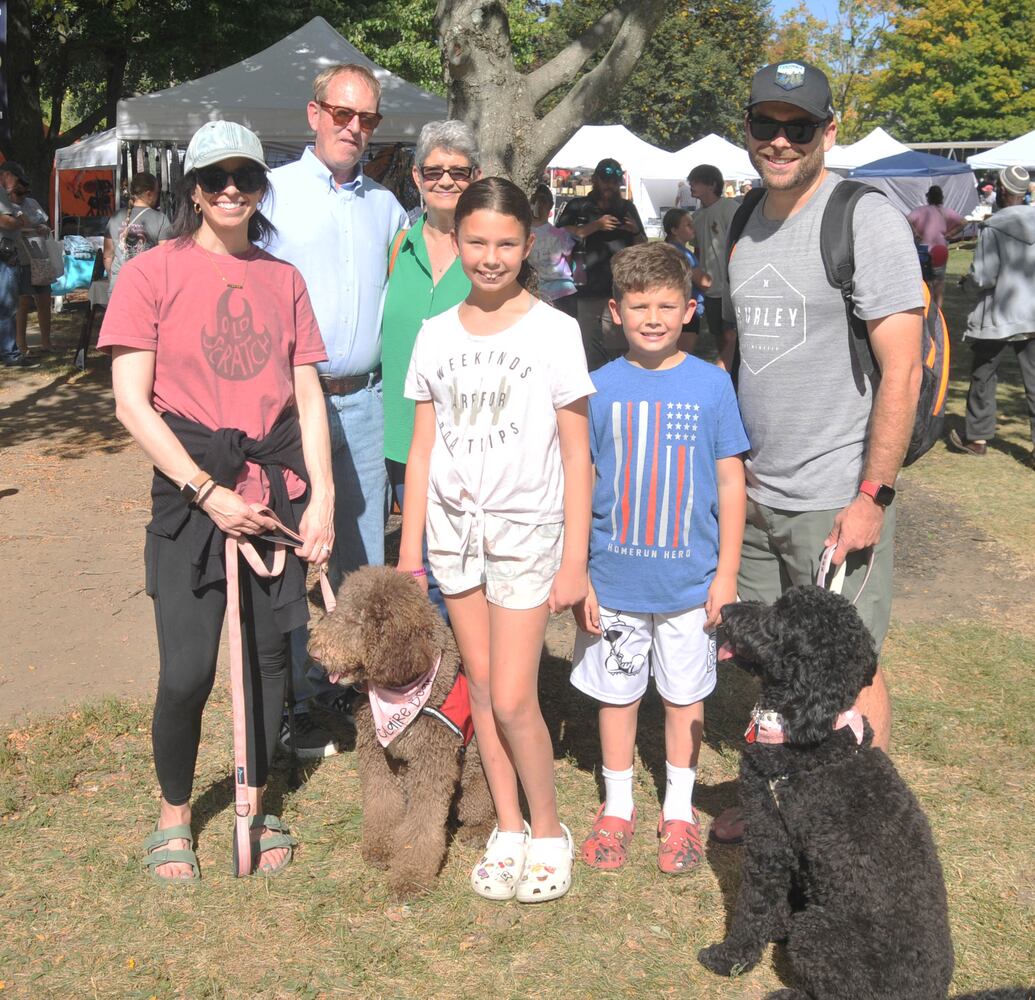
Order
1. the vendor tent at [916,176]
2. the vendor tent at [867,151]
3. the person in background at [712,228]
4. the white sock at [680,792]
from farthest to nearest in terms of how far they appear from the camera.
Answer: the vendor tent at [867,151] → the vendor tent at [916,176] → the person in background at [712,228] → the white sock at [680,792]

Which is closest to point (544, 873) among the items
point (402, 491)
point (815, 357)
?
point (402, 491)

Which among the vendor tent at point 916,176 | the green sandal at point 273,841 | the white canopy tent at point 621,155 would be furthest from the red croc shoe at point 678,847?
the white canopy tent at point 621,155

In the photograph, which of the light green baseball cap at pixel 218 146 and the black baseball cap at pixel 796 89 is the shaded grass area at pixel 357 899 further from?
the black baseball cap at pixel 796 89

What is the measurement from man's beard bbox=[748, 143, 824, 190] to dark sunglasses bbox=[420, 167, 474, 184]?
97cm

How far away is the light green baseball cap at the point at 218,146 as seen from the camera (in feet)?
9.32

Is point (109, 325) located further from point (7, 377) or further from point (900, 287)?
point (7, 377)

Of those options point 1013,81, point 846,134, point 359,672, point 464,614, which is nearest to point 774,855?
point 464,614

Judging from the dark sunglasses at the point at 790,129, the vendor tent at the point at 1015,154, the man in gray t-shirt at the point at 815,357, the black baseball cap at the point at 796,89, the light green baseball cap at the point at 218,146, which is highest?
the vendor tent at the point at 1015,154

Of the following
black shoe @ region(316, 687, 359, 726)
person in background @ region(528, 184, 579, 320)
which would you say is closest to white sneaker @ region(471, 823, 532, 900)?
black shoe @ region(316, 687, 359, 726)

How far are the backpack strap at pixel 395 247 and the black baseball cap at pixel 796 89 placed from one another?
1.29 m

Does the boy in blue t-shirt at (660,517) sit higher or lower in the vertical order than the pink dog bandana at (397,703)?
higher

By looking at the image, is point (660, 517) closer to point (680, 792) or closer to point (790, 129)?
point (680, 792)

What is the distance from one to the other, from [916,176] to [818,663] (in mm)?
27164

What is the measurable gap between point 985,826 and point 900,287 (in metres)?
2.00
